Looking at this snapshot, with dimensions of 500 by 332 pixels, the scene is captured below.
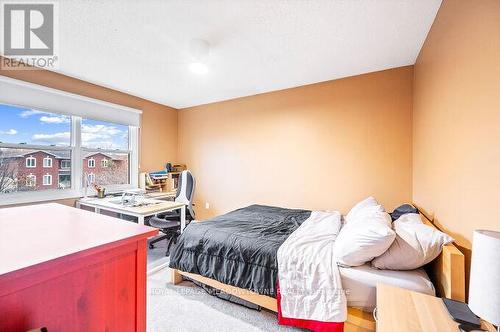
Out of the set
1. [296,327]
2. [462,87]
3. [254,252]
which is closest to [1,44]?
[254,252]

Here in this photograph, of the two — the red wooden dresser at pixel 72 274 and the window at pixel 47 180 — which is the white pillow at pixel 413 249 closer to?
the red wooden dresser at pixel 72 274

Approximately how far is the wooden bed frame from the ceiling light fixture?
2.24m

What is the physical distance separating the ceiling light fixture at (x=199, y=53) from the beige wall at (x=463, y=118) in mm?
1991

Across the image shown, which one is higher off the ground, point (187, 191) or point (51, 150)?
point (51, 150)

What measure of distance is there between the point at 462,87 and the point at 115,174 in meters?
4.50

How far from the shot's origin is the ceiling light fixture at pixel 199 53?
227 cm

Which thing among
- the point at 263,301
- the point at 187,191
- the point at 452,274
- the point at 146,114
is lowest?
the point at 263,301

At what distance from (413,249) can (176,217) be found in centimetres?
274

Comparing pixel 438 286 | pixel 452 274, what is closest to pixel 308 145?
pixel 438 286

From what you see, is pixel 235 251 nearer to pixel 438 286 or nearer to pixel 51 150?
pixel 438 286

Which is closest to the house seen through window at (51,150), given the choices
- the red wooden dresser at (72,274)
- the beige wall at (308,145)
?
the beige wall at (308,145)

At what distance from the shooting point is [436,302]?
1.08 meters

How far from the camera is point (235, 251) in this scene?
1894mm

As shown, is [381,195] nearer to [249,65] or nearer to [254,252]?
[254,252]
